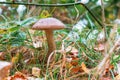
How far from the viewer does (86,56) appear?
67.9 inches

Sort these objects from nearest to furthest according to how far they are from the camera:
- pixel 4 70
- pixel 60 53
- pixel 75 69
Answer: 1. pixel 4 70
2. pixel 75 69
3. pixel 60 53

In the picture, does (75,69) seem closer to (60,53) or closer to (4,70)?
(60,53)

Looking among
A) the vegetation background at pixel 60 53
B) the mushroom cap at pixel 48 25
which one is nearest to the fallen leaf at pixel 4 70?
the vegetation background at pixel 60 53

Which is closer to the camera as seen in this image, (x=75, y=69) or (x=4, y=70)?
(x=4, y=70)

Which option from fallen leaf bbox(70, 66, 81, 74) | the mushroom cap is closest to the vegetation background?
fallen leaf bbox(70, 66, 81, 74)

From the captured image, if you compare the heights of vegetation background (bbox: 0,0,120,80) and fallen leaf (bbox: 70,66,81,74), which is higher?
vegetation background (bbox: 0,0,120,80)

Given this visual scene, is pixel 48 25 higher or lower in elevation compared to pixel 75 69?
higher

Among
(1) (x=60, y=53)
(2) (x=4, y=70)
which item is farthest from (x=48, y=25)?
(2) (x=4, y=70)

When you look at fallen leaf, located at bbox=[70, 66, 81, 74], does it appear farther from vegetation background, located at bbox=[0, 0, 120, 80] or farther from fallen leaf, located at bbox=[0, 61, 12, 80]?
fallen leaf, located at bbox=[0, 61, 12, 80]

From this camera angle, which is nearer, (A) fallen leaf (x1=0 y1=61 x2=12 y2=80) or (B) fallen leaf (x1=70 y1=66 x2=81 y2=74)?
(A) fallen leaf (x1=0 y1=61 x2=12 y2=80)

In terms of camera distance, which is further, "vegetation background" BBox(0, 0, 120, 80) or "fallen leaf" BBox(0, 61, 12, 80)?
"vegetation background" BBox(0, 0, 120, 80)

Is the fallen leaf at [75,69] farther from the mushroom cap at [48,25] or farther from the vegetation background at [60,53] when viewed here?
the mushroom cap at [48,25]

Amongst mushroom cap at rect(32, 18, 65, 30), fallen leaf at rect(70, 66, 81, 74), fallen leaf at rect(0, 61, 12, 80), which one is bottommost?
fallen leaf at rect(70, 66, 81, 74)

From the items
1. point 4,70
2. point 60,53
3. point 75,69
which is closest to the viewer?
point 4,70
